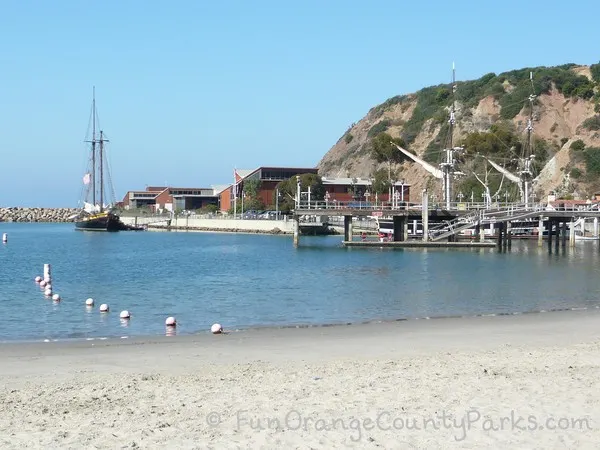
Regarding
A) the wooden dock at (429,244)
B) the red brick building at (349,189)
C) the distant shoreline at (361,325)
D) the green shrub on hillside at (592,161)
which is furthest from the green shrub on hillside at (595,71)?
the distant shoreline at (361,325)

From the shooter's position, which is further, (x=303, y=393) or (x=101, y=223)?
(x=101, y=223)

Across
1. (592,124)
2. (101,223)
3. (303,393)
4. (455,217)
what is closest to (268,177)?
(101,223)

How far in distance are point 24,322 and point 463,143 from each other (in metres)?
120

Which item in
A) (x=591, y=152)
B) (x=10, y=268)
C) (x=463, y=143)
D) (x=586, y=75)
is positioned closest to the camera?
(x=10, y=268)

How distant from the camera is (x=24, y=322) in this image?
28266 mm

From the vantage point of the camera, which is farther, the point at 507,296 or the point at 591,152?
the point at 591,152

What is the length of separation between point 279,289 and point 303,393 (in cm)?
2727

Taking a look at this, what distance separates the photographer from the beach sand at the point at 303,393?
38.6 ft

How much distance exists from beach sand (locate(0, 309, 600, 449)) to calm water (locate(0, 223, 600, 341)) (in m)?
5.83

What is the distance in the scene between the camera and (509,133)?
134 metres

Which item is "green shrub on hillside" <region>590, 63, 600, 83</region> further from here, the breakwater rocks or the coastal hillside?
the breakwater rocks

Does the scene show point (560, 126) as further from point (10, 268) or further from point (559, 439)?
point (559, 439)

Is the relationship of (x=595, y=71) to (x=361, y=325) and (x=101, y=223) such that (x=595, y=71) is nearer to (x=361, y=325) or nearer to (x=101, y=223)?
(x=101, y=223)

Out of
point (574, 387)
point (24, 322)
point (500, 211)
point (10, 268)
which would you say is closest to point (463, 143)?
point (500, 211)
